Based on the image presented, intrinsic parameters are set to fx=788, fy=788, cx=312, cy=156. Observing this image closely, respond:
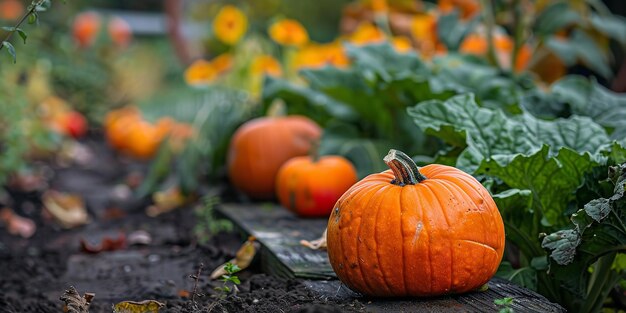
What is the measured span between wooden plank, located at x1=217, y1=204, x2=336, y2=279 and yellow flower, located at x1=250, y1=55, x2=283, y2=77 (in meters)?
1.57

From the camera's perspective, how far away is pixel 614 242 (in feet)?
6.45

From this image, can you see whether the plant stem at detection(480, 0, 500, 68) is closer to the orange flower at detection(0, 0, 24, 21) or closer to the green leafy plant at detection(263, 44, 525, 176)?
the green leafy plant at detection(263, 44, 525, 176)

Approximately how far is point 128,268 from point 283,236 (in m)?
0.65

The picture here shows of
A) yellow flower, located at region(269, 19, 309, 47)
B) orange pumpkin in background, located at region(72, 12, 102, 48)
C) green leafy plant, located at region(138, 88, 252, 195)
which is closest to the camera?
green leafy plant, located at region(138, 88, 252, 195)

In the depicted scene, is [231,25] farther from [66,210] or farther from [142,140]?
[66,210]

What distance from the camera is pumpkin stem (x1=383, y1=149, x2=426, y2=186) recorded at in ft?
6.24

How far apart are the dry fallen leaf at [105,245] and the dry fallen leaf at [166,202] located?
2.59 feet

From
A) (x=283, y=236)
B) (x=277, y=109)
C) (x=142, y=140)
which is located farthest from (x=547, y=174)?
(x=142, y=140)

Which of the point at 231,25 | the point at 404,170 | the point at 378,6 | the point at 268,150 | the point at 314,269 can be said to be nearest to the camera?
the point at 404,170

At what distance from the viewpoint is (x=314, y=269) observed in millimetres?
2252

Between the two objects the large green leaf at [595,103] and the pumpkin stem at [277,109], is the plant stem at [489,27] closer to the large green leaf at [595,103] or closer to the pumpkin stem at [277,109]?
the large green leaf at [595,103]

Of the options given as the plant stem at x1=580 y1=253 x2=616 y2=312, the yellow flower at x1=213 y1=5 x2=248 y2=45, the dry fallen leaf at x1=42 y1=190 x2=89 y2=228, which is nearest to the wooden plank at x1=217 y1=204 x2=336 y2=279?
the plant stem at x1=580 y1=253 x2=616 y2=312

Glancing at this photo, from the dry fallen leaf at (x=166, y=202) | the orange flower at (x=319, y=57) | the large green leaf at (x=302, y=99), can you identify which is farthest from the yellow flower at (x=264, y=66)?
the dry fallen leaf at (x=166, y=202)

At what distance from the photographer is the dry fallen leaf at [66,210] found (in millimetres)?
3917
